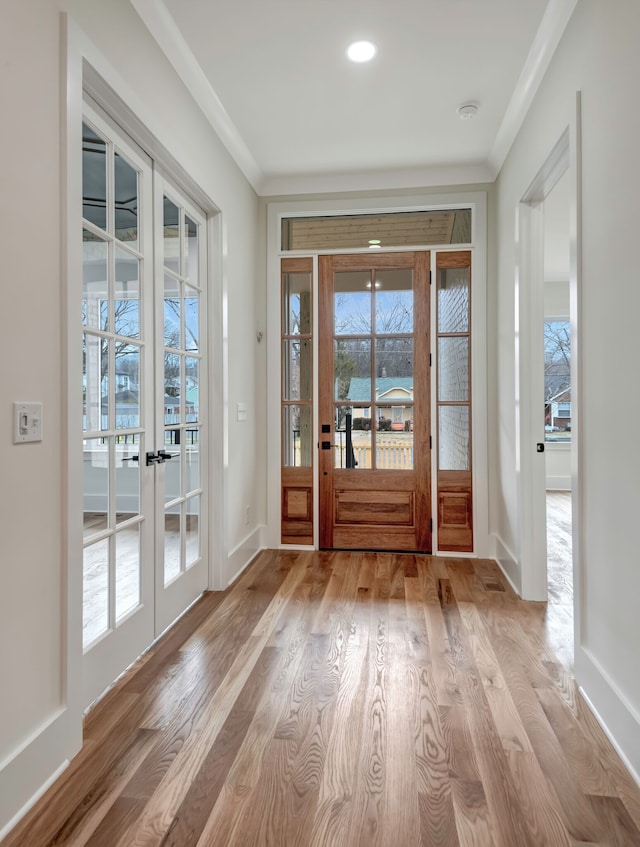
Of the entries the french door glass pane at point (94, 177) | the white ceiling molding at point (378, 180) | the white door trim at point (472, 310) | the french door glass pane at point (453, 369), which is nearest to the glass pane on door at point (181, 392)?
the french door glass pane at point (94, 177)

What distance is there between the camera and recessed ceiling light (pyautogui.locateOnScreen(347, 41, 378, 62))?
2449 mm

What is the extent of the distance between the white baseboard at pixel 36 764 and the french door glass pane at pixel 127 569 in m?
0.51

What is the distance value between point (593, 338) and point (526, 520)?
1.42m

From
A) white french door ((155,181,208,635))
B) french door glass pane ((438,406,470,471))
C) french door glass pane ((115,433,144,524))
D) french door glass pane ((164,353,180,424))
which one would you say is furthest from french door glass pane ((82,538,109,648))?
french door glass pane ((438,406,470,471))

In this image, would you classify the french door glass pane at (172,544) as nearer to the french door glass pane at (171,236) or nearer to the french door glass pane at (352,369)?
the french door glass pane at (171,236)

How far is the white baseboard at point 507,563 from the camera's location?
10.4 feet

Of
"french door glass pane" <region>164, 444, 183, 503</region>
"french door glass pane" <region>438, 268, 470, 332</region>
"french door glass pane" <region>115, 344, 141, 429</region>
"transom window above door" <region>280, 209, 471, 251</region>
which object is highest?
"transom window above door" <region>280, 209, 471, 251</region>

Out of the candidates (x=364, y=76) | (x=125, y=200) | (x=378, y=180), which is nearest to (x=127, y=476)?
(x=125, y=200)

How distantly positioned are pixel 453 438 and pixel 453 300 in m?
1.04

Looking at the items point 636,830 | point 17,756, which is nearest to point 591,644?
point 636,830

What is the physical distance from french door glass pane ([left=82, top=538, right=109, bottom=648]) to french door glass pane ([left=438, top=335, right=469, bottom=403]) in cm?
269

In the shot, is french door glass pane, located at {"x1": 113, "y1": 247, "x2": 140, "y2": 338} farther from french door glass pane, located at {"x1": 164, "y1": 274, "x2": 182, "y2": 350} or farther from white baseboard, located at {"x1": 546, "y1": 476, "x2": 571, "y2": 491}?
white baseboard, located at {"x1": 546, "y1": 476, "x2": 571, "y2": 491}

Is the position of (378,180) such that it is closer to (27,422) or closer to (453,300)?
(453,300)

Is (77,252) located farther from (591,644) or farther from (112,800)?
(591,644)
